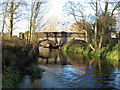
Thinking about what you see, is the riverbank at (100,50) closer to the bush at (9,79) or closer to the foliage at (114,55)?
the foliage at (114,55)

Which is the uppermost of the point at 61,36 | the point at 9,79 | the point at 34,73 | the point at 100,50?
the point at 61,36

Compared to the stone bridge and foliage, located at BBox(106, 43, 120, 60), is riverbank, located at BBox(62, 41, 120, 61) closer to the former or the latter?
foliage, located at BBox(106, 43, 120, 60)

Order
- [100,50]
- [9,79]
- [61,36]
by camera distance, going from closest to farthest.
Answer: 1. [9,79]
2. [100,50]
3. [61,36]

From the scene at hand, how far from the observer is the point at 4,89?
717cm

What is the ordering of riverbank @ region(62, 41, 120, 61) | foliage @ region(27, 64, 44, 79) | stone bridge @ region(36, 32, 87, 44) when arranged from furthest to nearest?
stone bridge @ region(36, 32, 87, 44) < riverbank @ region(62, 41, 120, 61) < foliage @ region(27, 64, 44, 79)

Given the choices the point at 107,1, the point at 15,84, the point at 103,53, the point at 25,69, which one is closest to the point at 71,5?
the point at 107,1

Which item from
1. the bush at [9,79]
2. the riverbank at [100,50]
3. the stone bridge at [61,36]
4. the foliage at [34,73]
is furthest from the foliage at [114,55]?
the stone bridge at [61,36]

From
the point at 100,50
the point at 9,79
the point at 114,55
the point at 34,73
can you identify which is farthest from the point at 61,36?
the point at 9,79

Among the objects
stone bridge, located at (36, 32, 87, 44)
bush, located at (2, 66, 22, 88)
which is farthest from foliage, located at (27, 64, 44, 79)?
stone bridge, located at (36, 32, 87, 44)

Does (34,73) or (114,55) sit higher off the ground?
(114,55)

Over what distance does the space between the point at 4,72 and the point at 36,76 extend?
2.63 metres

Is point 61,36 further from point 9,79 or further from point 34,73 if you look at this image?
point 9,79

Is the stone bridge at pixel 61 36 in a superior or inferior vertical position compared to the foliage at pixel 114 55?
superior

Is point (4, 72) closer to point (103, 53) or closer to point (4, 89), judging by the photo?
point (4, 89)
